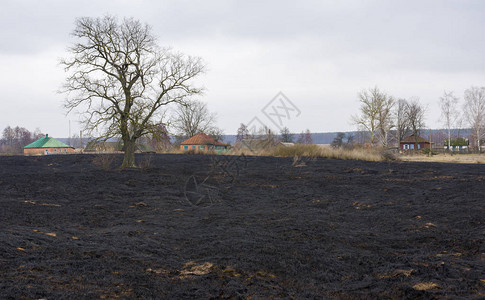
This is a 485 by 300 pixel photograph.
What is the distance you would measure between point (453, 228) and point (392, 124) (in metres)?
48.7

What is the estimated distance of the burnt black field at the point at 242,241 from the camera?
3.97 m

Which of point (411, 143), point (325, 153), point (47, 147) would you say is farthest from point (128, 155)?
point (411, 143)

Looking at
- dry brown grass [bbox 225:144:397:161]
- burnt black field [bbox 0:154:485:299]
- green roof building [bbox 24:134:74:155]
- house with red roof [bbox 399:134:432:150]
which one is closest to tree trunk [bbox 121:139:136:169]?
burnt black field [bbox 0:154:485:299]

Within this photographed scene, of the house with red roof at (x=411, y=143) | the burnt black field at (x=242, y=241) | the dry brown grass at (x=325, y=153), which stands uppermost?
the house with red roof at (x=411, y=143)

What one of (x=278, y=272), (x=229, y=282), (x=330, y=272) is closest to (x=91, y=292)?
(x=229, y=282)

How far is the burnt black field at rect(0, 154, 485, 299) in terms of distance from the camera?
3.97 meters

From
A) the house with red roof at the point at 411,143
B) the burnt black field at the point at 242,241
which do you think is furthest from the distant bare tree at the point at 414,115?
the burnt black field at the point at 242,241

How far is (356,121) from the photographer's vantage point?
166 feet

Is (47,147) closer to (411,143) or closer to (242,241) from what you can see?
(411,143)

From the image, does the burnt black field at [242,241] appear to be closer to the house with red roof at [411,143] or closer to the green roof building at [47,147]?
the green roof building at [47,147]

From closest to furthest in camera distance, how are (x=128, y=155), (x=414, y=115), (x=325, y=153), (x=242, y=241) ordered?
1. (x=242, y=241)
2. (x=128, y=155)
3. (x=325, y=153)
4. (x=414, y=115)

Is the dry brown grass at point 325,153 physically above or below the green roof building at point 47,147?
below

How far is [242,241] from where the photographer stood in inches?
241

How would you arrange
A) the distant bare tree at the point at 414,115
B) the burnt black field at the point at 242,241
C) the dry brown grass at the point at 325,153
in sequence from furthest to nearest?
the distant bare tree at the point at 414,115 → the dry brown grass at the point at 325,153 → the burnt black field at the point at 242,241
